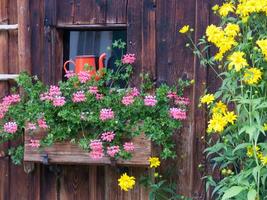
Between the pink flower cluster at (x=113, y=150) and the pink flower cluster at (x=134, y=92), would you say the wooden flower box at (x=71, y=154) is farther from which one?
the pink flower cluster at (x=134, y=92)

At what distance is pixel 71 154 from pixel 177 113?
659 millimetres

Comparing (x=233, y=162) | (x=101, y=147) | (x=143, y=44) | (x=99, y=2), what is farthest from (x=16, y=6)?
(x=233, y=162)

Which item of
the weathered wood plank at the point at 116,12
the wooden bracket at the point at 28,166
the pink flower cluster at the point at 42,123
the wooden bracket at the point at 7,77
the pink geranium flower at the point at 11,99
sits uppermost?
the weathered wood plank at the point at 116,12

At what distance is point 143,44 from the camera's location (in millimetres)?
3430

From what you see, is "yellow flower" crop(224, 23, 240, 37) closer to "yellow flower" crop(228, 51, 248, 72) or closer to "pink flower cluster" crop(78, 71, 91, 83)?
"yellow flower" crop(228, 51, 248, 72)

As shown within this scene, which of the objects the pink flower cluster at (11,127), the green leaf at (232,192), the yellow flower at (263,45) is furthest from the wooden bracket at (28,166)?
the yellow flower at (263,45)

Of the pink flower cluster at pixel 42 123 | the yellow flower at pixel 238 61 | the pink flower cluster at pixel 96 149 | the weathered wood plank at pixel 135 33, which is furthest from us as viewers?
the weathered wood plank at pixel 135 33

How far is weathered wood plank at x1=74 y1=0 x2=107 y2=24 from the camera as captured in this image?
350cm

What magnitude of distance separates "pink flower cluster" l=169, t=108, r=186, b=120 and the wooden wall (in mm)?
187

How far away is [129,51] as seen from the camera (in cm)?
346

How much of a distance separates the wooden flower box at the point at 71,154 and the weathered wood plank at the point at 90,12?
766 millimetres

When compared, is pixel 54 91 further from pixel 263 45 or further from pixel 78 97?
pixel 263 45

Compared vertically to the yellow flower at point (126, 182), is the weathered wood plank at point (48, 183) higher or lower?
lower

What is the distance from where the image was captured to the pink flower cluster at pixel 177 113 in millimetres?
3168
